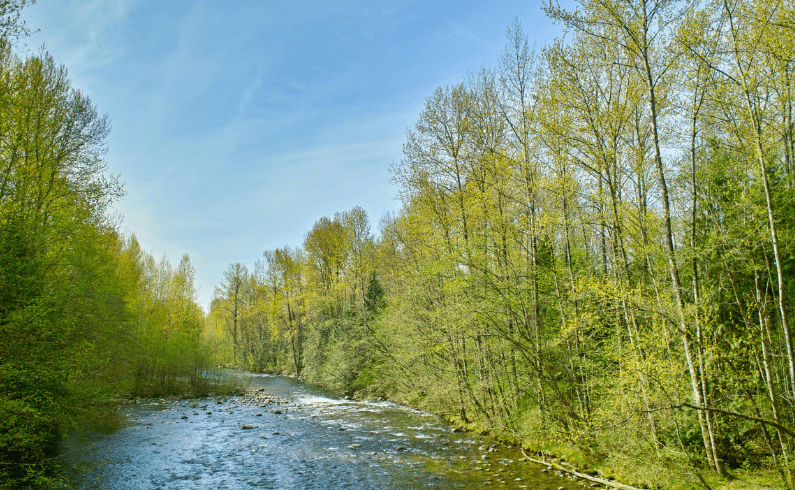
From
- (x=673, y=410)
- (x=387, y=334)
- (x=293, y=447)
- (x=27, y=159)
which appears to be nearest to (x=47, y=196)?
(x=27, y=159)

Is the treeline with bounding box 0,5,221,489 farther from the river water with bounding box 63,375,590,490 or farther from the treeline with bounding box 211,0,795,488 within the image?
the treeline with bounding box 211,0,795,488

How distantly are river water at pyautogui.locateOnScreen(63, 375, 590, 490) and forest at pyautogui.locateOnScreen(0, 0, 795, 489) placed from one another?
0.99 m

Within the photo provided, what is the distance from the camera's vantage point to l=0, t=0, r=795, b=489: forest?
700cm

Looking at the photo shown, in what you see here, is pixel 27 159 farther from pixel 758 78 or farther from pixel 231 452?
pixel 758 78

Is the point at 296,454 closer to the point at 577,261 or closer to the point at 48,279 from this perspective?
the point at 48,279

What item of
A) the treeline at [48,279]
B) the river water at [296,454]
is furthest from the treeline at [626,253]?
the treeline at [48,279]

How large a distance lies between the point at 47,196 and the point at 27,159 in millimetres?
1358

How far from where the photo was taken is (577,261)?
40.9 ft

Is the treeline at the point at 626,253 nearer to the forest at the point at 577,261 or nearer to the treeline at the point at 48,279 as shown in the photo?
the forest at the point at 577,261

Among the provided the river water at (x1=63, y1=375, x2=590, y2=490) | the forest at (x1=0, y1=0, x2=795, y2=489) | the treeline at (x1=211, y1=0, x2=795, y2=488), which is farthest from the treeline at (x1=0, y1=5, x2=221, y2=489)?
the treeline at (x1=211, y1=0, x2=795, y2=488)

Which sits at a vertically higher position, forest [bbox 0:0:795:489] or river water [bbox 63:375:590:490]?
forest [bbox 0:0:795:489]

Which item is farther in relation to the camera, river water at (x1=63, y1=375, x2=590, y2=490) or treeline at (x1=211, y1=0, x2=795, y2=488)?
river water at (x1=63, y1=375, x2=590, y2=490)

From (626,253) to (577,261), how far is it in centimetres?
331

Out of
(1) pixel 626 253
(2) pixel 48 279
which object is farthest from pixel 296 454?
(1) pixel 626 253
